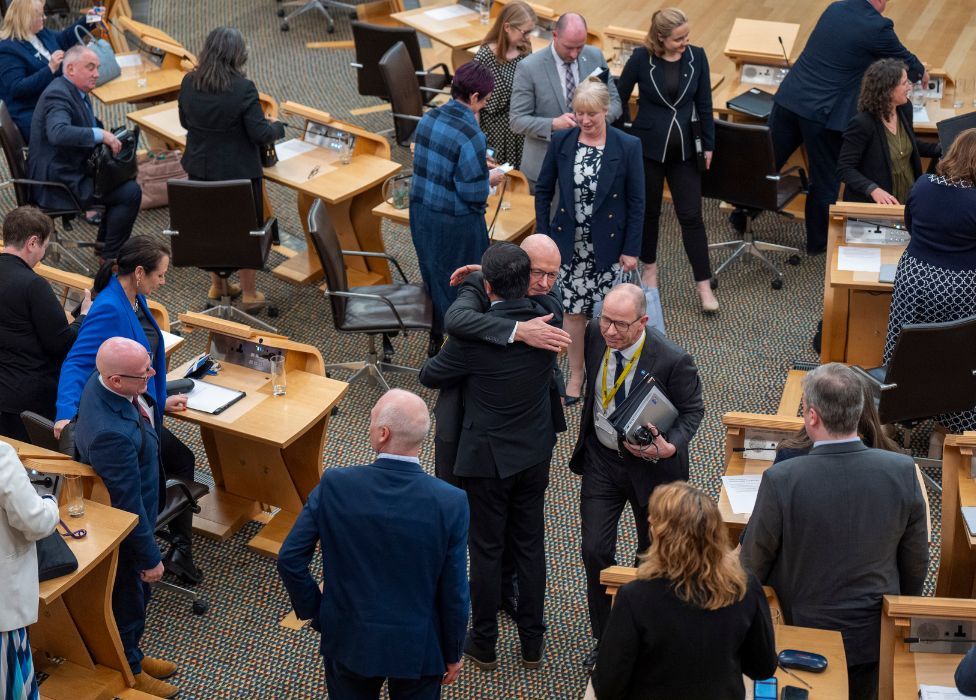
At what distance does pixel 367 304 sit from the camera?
618cm

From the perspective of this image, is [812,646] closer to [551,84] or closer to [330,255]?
[330,255]

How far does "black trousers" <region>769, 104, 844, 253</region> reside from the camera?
7199 millimetres

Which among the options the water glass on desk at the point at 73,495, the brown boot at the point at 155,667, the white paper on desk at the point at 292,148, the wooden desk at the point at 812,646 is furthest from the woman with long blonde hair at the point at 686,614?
the white paper on desk at the point at 292,148

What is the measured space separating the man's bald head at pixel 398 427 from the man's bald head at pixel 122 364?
98 cm

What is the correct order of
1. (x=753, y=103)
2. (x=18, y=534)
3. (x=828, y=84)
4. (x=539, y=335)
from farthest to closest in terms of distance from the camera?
(x=753, y=103) < (x=828, y=84) < (x=539, y=335) < (x=18, y=534)

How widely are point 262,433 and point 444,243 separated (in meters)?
1.60

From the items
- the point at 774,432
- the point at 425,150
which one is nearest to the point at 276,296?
the point at 425,150

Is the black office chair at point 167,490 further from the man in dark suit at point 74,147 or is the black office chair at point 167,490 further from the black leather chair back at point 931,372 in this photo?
the black leather chair back at point 931,372

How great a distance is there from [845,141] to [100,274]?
12.8 ft

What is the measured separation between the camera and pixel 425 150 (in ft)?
19.0

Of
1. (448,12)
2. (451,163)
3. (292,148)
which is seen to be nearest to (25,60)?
(292,148)

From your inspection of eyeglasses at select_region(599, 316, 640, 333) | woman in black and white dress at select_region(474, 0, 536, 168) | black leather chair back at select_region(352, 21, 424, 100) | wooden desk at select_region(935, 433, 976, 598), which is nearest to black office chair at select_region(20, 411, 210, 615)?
eyeglasses at select_region(599, 316, 640, 333)

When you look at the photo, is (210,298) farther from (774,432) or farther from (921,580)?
(921,580)

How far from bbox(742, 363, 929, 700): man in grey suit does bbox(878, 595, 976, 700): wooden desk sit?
0.18 feet
